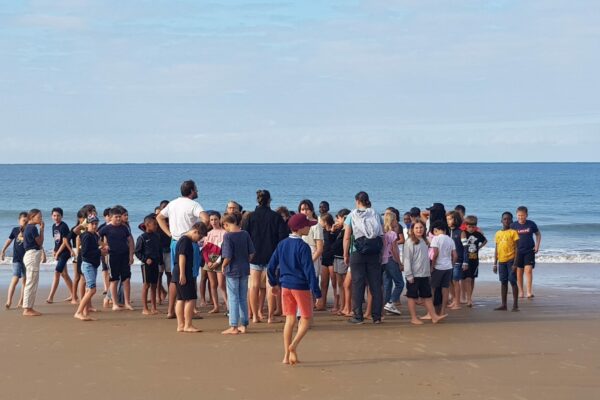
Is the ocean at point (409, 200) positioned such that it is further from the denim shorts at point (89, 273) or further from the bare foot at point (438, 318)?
the denim shorts at point (89, 273)

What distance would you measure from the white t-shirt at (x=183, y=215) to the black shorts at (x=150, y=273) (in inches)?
48.1

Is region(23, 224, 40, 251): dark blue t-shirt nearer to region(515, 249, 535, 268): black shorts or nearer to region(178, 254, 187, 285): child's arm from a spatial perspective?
region(178, 254, 187, 285): child's arm

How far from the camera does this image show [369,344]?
31.2 feet

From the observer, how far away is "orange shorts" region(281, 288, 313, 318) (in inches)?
332

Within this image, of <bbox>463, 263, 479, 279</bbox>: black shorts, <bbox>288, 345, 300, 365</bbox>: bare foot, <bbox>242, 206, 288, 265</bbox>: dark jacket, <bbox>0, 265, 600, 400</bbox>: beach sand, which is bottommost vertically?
<bbox>0, 265, 600, 400</bbox>: beach sand

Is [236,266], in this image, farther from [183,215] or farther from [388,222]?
[388,222]

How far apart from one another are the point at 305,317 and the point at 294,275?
454 mm

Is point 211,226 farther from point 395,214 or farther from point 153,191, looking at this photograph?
point 153,191

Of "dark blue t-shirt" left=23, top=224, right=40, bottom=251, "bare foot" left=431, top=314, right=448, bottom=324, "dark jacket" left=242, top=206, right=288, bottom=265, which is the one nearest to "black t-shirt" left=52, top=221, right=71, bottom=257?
"dark blue t-shirt" left=23, top=224, right=40, bottom=251

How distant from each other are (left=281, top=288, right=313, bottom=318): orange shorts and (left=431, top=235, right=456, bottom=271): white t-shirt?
3.25 metres

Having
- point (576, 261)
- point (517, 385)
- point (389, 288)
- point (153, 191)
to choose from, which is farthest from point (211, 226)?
point (153, 191)

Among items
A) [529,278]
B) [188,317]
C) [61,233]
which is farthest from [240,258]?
[529,278]

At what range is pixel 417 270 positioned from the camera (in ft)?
35.6

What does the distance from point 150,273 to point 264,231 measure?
7.03ft
